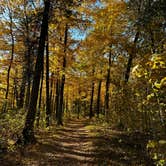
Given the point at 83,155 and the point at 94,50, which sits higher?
the point at 94,50

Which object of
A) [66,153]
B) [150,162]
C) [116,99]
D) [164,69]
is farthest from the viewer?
[116,99]

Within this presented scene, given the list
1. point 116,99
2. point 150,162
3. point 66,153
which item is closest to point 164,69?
point 150,162

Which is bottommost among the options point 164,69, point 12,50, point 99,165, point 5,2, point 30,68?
point 99,165

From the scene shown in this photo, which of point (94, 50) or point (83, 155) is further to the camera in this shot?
point (94, 50)

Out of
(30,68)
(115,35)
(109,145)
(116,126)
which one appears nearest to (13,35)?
(30,68)

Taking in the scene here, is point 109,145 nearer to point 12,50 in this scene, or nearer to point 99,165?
point 99,165

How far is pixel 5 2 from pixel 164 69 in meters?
20.1

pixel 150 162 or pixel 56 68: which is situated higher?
pixel 56 68

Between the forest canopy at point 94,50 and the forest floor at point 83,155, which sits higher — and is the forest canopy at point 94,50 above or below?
above

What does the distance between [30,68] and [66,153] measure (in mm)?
10851

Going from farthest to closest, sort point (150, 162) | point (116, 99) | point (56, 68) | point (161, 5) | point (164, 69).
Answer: point (56, 68) → point (116, 99) → point (161, 5) → point (150, 162) → point (164, 69)

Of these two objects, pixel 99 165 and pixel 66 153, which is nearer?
pixel 99 165

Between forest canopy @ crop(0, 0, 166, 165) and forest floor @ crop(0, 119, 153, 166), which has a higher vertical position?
forest canopy @ crop(0, 0, 166, 165)

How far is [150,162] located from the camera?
30.8 feet
